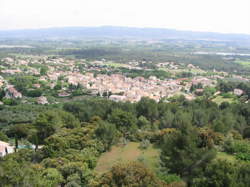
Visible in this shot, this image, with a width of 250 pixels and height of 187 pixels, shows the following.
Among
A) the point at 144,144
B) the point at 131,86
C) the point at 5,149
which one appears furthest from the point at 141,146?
the point at 131,86

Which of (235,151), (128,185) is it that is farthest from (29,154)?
(235,151)

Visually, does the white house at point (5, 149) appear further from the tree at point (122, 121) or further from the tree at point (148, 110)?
the tree at point (148, 110)

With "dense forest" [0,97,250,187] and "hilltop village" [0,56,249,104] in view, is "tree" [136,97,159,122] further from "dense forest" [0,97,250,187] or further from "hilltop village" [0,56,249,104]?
"hilltop village" [0,56,249,104]

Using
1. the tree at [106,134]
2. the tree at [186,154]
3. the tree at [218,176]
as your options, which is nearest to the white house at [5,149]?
the tree at [106,134]

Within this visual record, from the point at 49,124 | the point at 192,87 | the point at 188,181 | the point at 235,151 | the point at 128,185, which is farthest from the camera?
the point at 192,87

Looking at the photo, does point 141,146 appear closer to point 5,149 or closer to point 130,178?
point 130,178

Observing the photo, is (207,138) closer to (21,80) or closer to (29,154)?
(29,154)

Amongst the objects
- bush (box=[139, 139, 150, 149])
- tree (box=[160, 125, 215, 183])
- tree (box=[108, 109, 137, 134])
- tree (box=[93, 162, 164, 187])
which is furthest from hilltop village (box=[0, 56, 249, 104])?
tree (box=[93, 162, 164, 187])

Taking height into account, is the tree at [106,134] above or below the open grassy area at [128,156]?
above
